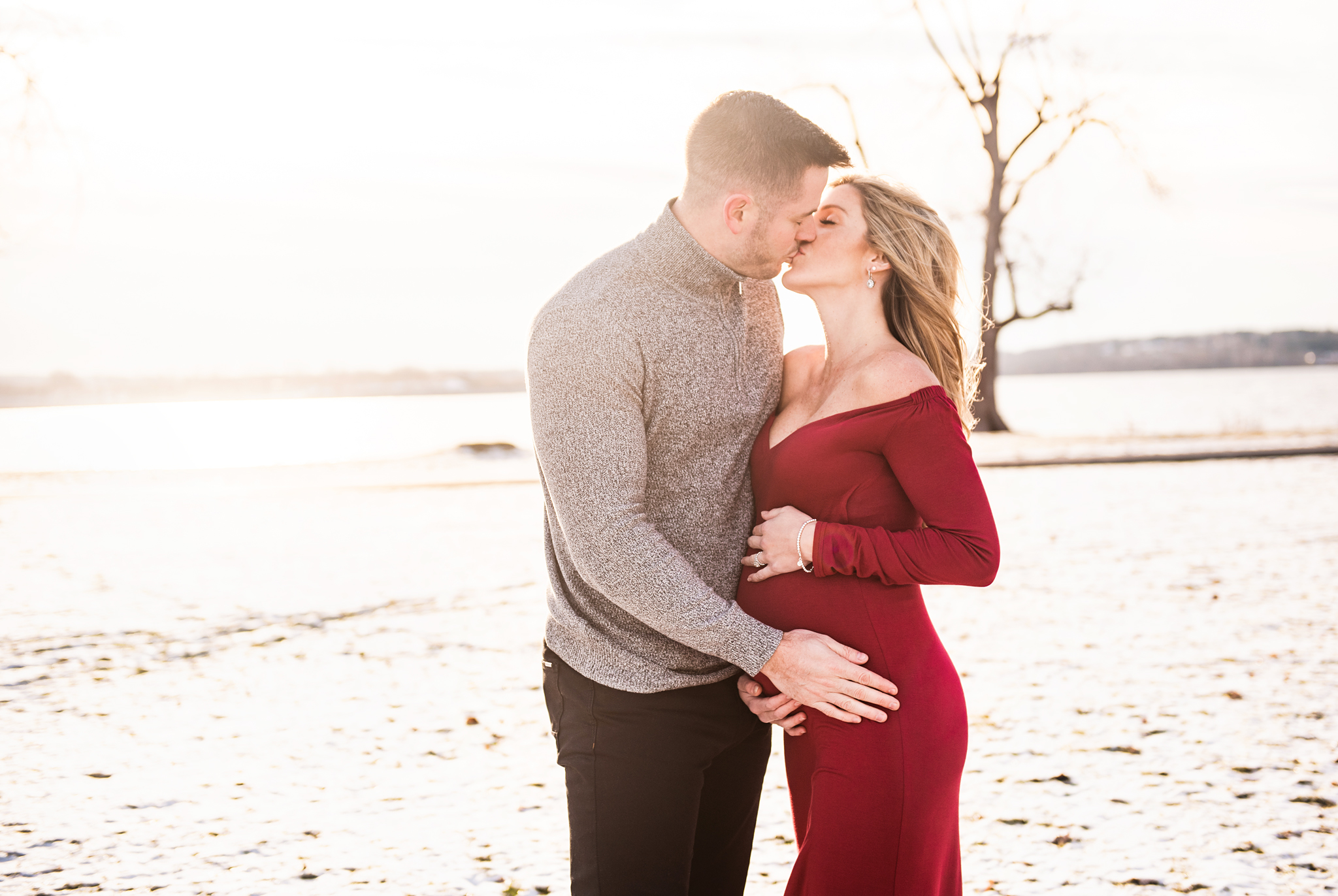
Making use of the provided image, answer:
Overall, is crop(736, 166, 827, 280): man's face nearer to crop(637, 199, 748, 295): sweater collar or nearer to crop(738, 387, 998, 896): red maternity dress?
crop(637, 199, 748, 295): sweater collar

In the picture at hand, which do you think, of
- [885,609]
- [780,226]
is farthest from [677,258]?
[885,609]

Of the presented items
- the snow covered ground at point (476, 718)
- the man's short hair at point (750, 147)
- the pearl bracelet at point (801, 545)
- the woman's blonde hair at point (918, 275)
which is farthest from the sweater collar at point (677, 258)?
the snow covered ground at point (476, 718)

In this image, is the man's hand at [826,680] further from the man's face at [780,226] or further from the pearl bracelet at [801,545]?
the man's face at [780,226]

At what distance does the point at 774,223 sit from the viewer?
255 centimetres

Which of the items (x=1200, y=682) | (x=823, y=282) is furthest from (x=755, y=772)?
(x=1200, y=682)

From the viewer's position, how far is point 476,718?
5957 millimetres

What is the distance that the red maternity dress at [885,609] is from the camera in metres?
2.50

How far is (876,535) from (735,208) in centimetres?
89

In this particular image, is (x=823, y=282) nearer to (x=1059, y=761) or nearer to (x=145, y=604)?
(x=1059, y=761)

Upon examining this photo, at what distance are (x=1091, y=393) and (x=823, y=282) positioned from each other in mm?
127469

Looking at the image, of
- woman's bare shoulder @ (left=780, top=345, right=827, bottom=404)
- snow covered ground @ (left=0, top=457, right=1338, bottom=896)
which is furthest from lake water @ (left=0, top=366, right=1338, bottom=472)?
woman's bare shoulder @ (left=780, top=345, right=827, bottom=404)

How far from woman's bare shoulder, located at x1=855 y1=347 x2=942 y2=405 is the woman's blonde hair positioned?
4.9 inches

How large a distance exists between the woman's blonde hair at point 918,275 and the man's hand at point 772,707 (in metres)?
0.93

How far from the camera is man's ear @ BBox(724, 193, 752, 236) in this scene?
2494 mm
